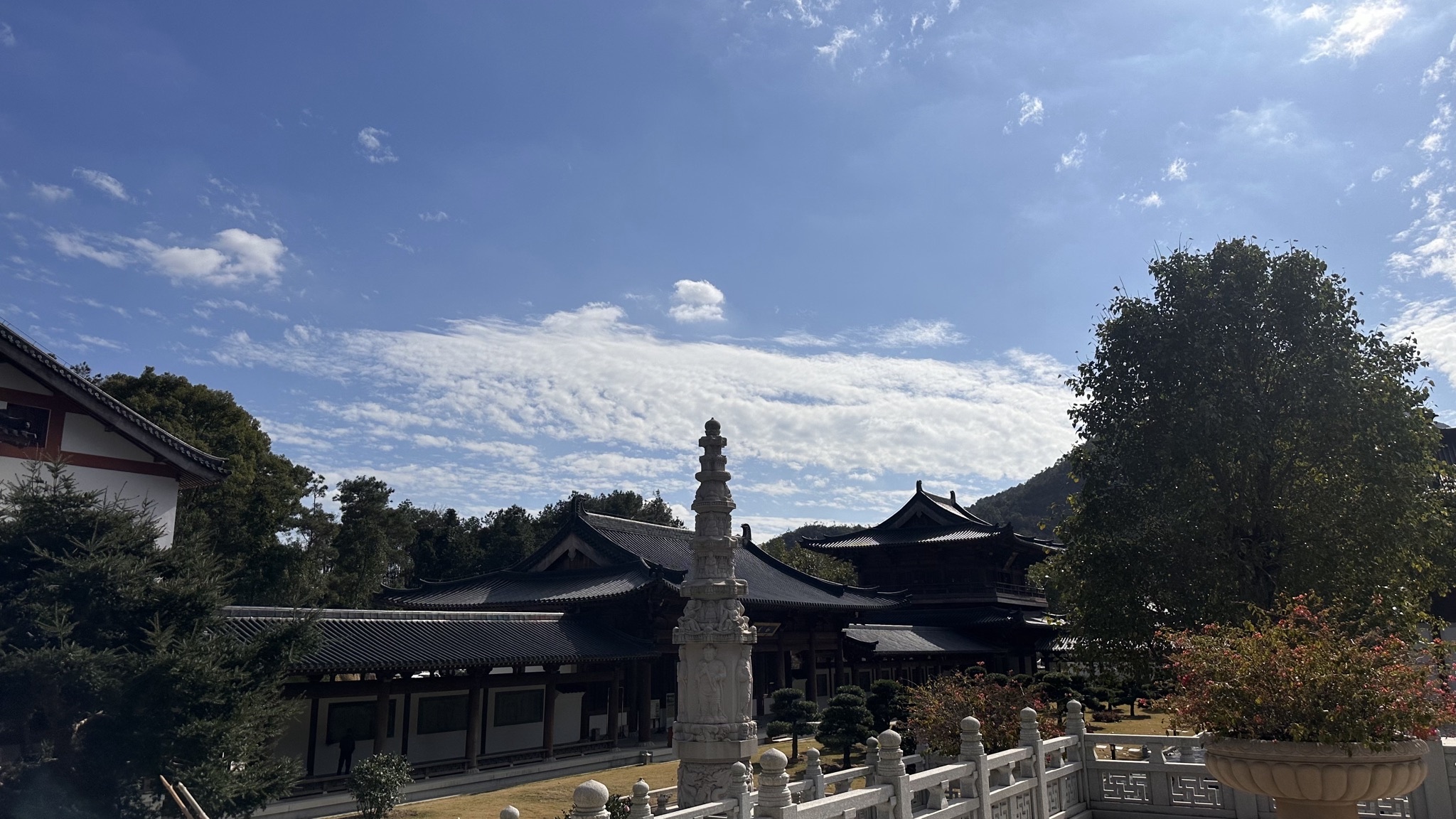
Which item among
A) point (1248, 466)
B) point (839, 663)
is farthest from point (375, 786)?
point (839, 663)

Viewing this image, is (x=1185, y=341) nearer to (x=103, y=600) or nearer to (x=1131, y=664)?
(x=1131, y=664)

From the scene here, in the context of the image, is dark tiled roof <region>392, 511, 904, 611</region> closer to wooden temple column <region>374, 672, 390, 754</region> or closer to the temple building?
the temple building

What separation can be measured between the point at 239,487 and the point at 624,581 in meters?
21.4

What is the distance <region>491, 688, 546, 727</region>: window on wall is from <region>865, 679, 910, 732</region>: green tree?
8.75 meters

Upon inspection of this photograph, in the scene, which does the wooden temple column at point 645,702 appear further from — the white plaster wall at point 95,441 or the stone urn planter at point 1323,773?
the stone urn planter at point 1323,773

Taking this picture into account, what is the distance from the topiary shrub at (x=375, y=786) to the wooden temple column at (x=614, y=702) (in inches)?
368

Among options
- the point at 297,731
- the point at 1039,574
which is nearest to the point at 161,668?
the point at 297,731

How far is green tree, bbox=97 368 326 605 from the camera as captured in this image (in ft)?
124

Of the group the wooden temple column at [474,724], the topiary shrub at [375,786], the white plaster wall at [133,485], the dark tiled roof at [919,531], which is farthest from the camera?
the dark tiled roof at [919,531]

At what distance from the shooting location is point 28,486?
12852mm

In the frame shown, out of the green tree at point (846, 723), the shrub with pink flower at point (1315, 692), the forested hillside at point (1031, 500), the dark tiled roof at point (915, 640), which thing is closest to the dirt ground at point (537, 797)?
the green tree at point (846, 723)

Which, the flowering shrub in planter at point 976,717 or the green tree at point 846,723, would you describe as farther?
the green tree at point 846,723

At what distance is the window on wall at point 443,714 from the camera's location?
22.1 m

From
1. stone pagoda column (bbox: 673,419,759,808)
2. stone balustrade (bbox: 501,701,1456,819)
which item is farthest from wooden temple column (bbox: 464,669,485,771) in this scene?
stone pagoda column (bbox: 673,419,759,808)
